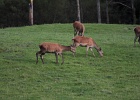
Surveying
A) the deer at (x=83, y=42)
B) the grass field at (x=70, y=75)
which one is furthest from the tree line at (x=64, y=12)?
the deer at (x=83, y=42)

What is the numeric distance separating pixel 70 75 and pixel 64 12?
108 feet

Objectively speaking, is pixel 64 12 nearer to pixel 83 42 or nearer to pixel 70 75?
pixel 83 42

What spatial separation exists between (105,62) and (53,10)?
3048 cm

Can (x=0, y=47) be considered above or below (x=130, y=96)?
above

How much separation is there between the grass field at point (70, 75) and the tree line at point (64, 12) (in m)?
25.0

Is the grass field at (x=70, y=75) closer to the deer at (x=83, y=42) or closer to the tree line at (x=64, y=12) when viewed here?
the deer at (x=83, y=42)

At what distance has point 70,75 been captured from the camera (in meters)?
14.9

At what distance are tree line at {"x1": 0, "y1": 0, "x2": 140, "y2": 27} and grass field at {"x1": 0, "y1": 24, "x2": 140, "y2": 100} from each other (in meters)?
25.0

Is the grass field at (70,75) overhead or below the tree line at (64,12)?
below

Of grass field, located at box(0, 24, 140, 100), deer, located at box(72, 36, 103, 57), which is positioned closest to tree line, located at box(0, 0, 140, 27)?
grass field, located at box(0, 24, 140, 100)

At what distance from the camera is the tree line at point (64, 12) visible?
4566 cm

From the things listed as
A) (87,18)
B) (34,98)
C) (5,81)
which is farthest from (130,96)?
(87,18)

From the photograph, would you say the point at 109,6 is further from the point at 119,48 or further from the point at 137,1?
the point at 119,48

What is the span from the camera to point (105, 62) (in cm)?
1725
